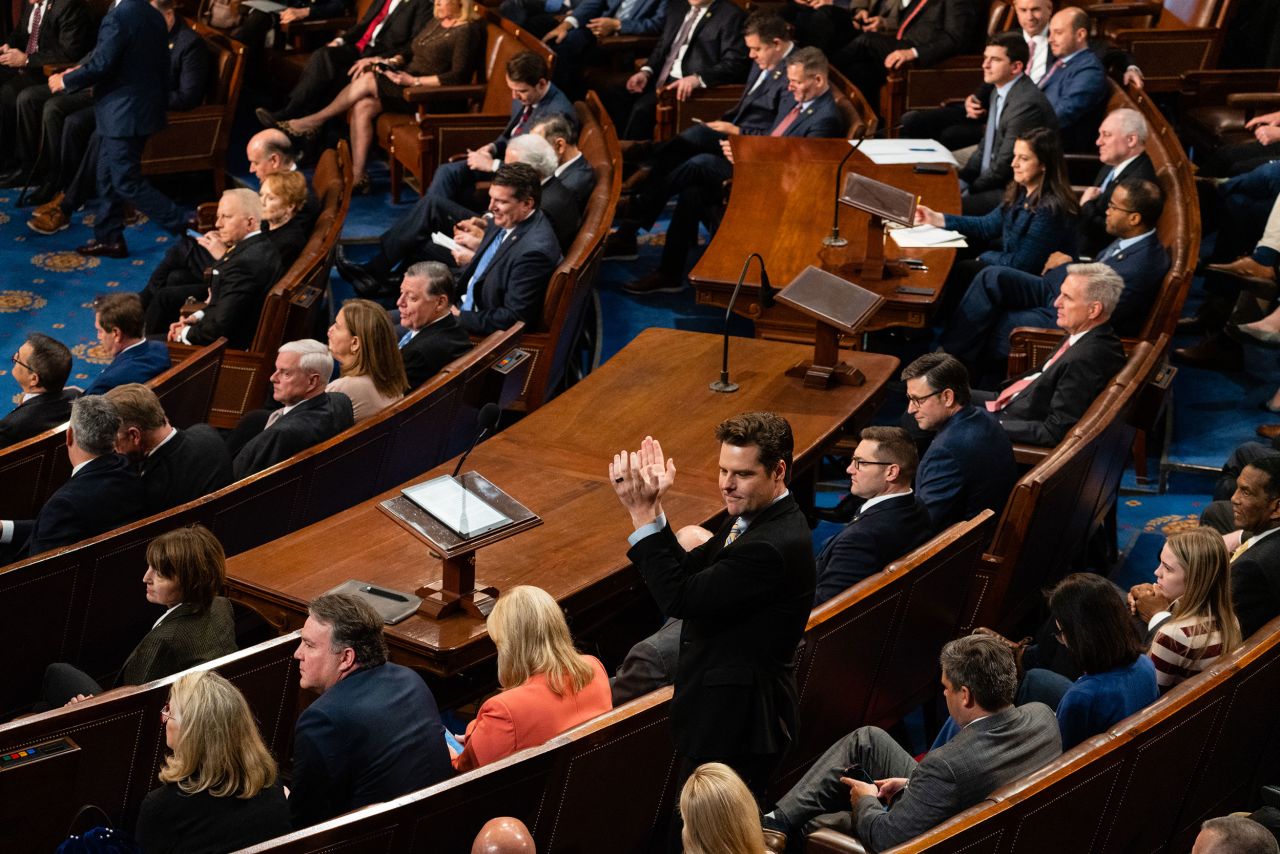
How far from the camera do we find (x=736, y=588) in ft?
10.4

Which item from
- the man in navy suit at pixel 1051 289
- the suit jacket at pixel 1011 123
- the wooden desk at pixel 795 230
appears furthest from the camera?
the suit jacket at pixel 1011 123

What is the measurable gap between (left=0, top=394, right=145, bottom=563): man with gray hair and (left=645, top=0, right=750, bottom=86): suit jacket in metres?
4.32

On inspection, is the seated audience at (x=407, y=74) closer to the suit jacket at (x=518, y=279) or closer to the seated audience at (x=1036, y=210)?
the suit jacket at (x=518, y=279)

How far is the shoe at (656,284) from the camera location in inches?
298

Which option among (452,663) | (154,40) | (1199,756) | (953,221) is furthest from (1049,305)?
(154,40)

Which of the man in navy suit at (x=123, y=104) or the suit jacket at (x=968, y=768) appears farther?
the man in navy suit at (x=123, y=104)

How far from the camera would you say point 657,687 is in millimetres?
3770

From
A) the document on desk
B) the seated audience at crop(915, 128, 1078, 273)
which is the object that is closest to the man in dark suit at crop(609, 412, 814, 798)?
the seated audience at crop(915, 128, 1078, 273)

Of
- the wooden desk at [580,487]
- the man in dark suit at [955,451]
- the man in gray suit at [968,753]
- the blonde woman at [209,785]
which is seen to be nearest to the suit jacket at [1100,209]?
the wooden desk at [580,487]

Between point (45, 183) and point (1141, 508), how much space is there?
19.1ft

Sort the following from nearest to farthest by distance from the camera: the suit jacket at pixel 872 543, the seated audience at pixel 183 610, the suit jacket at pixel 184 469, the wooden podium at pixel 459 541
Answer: the wooden podium at pixel 459 541 → the seated audience at pixel 183 610 → the suit jacket at pixel 872 543 → the suit jacket at pixel 184 469

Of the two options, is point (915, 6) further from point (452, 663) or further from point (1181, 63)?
point (452, 663)

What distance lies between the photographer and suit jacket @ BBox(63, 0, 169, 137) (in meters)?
7.91

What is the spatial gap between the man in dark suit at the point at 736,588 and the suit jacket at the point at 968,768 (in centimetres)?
30
